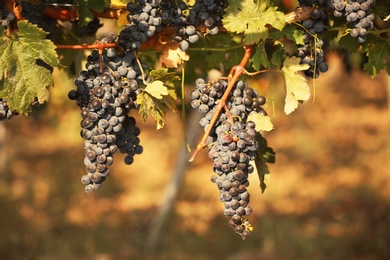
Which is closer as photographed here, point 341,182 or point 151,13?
point 151,13

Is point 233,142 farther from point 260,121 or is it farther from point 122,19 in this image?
point 122,19

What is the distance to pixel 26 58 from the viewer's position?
1705mm

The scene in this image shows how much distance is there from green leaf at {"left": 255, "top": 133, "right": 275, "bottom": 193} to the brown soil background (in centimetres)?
384

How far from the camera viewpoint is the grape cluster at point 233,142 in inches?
Answer: 68.1

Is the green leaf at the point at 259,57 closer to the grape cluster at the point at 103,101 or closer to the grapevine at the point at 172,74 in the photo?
the grapevine at the point at 172,74

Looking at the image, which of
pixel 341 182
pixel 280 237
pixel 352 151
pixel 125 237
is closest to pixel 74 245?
pixel 125 237

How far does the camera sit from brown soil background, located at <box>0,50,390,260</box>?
332 inches

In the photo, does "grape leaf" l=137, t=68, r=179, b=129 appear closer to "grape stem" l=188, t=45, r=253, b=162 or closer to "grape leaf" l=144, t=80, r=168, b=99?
"grape leaf" l=144, t=80, r=168, b=99

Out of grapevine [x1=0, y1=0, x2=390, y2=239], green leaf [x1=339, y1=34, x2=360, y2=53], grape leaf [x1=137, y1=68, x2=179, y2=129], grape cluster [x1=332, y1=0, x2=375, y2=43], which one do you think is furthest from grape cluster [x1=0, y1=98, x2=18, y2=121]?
green leaf [x1=339, y1=34, x2=360, y2=53]

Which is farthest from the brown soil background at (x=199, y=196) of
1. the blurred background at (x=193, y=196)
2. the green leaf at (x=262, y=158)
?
the green leaf at (x=262, y=158)

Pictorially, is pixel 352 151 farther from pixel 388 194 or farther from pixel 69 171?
pixel 69 171

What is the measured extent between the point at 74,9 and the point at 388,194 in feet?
27.3

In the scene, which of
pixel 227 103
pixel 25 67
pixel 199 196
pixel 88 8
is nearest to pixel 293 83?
pixel 227 103

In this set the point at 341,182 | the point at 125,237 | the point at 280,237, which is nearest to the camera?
the point at 280,237
